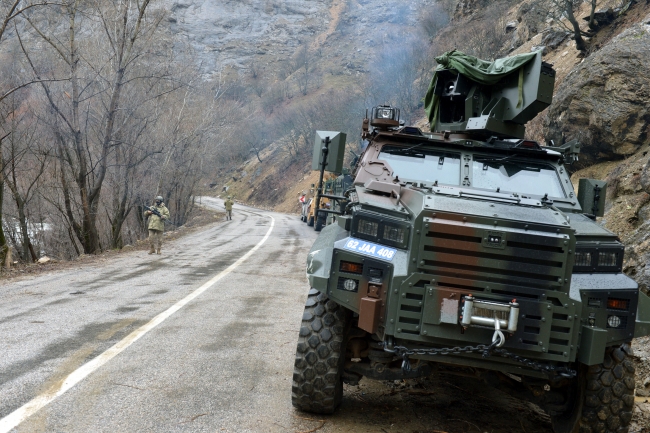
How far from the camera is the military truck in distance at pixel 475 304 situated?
14.0ft

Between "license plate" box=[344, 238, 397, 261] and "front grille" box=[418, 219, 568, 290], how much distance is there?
0.28 metres

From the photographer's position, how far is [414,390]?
19.0ft

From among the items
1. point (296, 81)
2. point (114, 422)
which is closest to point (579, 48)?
point (114, 422)

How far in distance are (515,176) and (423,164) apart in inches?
36.0

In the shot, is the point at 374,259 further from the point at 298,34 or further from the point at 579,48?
the point at 298,34

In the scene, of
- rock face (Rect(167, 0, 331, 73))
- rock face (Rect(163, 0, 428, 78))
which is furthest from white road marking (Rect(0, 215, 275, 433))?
rock face (Rect(167, 0, 331, 73))

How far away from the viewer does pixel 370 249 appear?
457cm

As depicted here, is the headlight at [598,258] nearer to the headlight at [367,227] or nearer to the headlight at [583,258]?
the headlight at [583,258]

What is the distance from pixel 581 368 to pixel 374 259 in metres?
1.80

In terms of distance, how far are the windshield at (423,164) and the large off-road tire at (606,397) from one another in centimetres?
217

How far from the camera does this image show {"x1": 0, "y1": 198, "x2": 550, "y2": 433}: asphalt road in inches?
176

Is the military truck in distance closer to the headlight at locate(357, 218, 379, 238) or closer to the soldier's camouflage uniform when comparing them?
the headlight at locate(357, 218, 379, 238)

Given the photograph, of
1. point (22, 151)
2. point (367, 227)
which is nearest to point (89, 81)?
point (22, 151)

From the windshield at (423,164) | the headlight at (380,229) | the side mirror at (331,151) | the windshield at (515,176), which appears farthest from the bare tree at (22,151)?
the headlight at (380,229)
